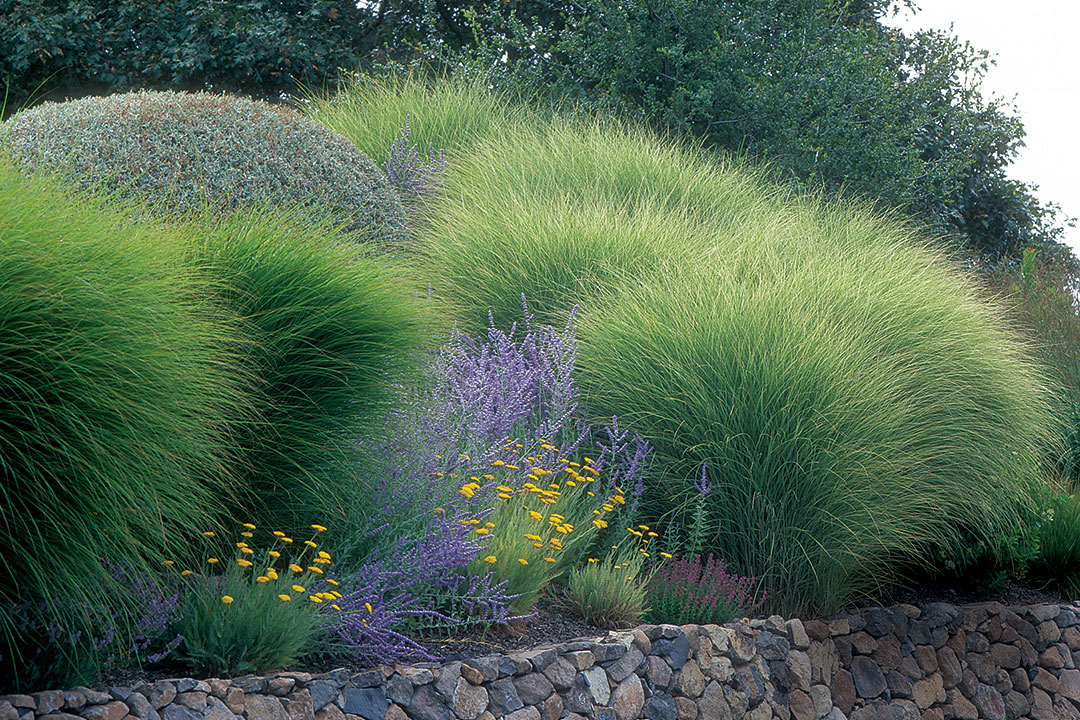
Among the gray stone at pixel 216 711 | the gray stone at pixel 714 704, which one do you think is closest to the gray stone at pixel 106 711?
the gray stone at pixel 216 711

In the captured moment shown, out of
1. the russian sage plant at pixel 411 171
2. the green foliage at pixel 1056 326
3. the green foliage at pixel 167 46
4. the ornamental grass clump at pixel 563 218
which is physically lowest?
the green foliage at pixel 167 46

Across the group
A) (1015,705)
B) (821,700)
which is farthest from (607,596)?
(1015,705)

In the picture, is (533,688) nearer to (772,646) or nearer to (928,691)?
(772,646)

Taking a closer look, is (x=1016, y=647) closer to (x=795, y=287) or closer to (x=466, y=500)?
(x=795, y=287)

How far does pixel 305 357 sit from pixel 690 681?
2.15 metres

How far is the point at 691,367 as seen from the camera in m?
5.26

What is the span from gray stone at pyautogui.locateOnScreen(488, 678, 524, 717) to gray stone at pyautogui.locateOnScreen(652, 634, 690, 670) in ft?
2.63

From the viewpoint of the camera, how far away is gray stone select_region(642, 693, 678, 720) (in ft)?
14.2

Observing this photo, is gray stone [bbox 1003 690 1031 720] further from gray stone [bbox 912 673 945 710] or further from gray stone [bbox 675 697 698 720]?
gray stone [bbox 675 697 698 720]

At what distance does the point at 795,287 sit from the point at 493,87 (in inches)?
316

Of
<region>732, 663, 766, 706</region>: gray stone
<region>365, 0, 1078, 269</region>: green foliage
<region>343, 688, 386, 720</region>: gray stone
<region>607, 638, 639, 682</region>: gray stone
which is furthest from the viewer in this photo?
<region>365, 0, 1078, 269</region>: green foliage

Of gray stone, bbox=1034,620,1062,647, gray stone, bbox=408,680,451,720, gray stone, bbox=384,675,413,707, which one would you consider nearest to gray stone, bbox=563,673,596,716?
gray stone, bbox=408,680,451,720

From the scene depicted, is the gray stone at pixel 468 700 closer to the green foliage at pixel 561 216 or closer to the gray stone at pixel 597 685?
the gray stone at pixel 597 685

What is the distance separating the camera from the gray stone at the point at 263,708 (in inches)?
127
